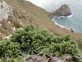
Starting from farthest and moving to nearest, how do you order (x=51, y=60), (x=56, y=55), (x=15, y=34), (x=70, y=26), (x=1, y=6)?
(x=70, y=26)
(x=1, y=6)
(x=15, y=34)
(x=56, y=55)
(x=51, y=60)

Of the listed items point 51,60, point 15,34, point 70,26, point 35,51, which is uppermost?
point 70,26

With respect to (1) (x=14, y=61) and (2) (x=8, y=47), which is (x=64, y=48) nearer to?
(1) (x=14, y=61)

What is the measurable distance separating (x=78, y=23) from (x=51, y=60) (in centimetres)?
16419

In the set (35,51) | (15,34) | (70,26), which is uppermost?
(70,26)

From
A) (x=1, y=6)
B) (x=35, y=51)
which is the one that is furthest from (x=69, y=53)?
(x=1, y=6)

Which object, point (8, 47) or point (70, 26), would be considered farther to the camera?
point (70, 26)

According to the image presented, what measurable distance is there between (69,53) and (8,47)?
858cm

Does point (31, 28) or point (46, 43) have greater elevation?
point (31, 28)

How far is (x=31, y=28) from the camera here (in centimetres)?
3978

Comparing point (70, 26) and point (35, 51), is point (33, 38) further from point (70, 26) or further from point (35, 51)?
point (70, 26)

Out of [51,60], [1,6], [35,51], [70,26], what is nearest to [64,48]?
[51,60]

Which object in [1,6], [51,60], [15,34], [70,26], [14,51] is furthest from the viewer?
[70,26]

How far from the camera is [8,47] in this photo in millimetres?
35688

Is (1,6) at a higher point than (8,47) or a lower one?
higher
